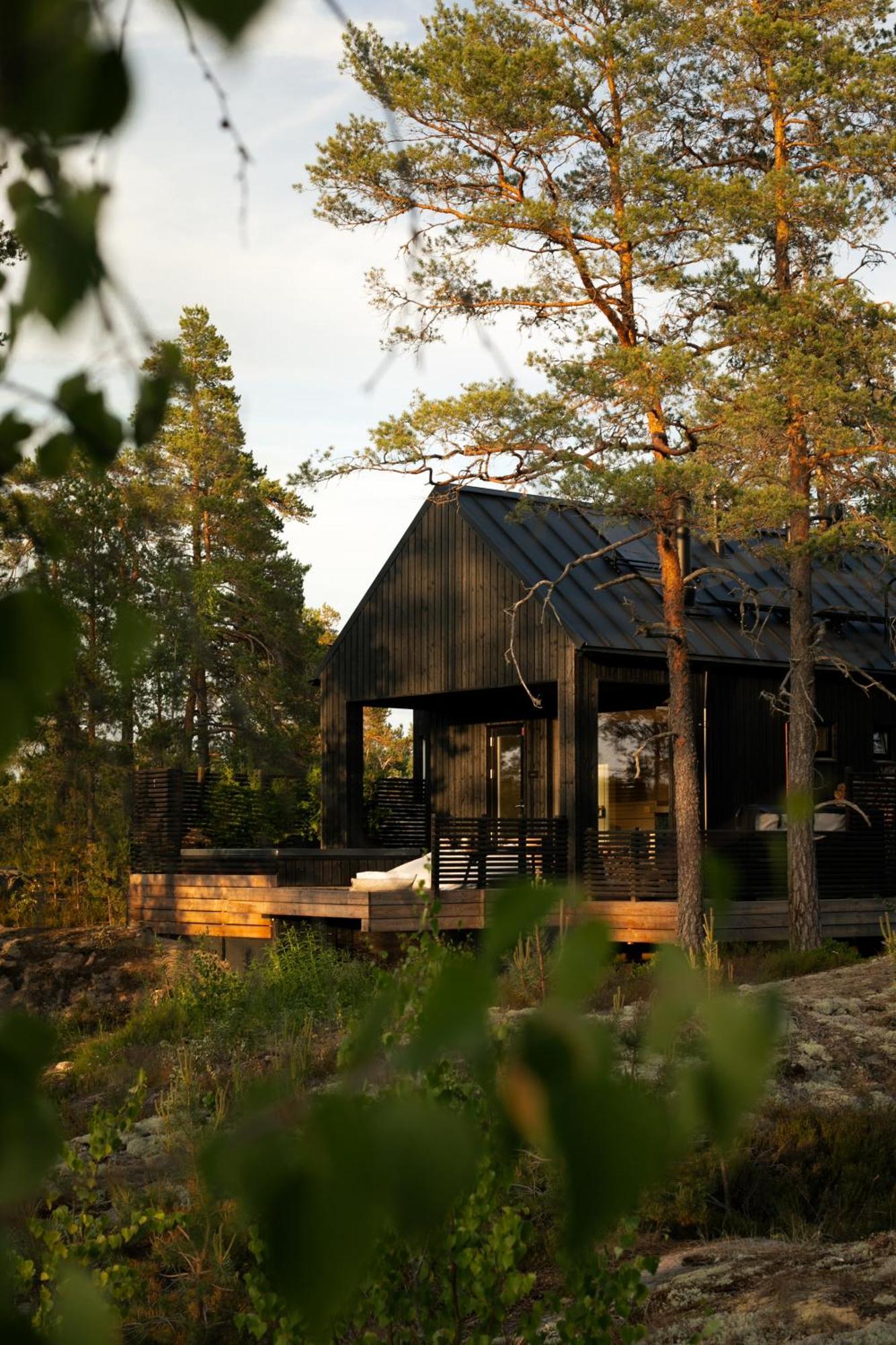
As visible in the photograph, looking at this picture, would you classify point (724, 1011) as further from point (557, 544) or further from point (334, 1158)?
point (557, 544)

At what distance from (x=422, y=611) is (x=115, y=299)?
60.8 feet

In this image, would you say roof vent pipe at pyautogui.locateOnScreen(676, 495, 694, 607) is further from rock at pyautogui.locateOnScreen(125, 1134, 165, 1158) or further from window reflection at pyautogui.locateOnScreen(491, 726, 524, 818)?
rock at pyautogui.locateOnScreen(125, 1134, 165, 1158)

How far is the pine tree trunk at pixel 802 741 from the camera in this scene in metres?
14.4

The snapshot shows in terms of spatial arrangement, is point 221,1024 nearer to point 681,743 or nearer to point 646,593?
point 681,743

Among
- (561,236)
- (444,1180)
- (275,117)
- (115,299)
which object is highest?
(561,236)

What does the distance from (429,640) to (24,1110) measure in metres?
18.6

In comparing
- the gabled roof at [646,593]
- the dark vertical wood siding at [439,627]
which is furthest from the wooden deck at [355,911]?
the dark vertical wood siding at [439,627]

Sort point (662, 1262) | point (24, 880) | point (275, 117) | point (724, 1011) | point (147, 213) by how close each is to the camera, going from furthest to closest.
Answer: point (24, 880), point (662, 1262), point (275, 117), point (147, 213), point (724, 1011)

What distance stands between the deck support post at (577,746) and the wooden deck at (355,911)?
2.10 metres

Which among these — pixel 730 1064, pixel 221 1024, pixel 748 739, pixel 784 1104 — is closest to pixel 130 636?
pixel 730 1064

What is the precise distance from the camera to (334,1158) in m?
0.62

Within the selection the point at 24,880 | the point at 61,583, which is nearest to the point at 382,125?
the point at 24,880

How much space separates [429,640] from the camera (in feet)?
63.0

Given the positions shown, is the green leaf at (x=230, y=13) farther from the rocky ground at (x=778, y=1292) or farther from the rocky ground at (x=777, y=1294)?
the rocky ground at (x=777, y=1294)
